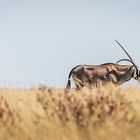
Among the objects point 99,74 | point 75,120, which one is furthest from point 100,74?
point 75,120

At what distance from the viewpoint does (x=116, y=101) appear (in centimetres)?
546

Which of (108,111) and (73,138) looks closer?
(73,138)

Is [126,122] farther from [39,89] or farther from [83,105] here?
[39,89]

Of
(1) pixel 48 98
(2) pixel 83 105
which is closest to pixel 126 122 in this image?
(2) pixel 83 105

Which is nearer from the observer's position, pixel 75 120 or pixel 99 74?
pixel 75 120

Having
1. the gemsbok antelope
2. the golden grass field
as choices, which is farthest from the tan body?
the golden grass field

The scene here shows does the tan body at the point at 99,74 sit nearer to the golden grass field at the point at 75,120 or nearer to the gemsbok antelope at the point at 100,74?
the gemsbok antelope at the point at 100,74

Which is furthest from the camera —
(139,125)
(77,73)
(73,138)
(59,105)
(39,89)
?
(77,73)

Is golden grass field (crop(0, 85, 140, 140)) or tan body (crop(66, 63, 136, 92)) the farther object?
tan body (crop(66, 63, 136, 92))

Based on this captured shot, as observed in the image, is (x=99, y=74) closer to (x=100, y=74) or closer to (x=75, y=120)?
(x=100, y=74)

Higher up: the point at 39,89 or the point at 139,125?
the point at 39,89

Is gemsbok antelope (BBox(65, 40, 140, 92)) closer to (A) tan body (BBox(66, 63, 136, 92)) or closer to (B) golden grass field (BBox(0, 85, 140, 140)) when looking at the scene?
(A) tan body (BBox(66, 63, 136, 92))

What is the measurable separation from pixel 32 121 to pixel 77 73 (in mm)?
13646

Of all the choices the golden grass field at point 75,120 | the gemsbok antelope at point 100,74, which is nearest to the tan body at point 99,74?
the gemsbok antelope at point 100,74
